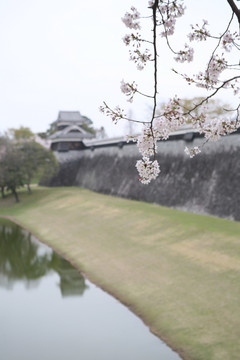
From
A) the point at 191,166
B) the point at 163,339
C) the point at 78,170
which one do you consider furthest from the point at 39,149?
the point at 163,339

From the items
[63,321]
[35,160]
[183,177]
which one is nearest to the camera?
[63,321]

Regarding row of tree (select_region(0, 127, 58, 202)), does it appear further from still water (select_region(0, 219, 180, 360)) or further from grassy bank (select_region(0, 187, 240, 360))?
still water (select_region(0, 219, 180, 360))

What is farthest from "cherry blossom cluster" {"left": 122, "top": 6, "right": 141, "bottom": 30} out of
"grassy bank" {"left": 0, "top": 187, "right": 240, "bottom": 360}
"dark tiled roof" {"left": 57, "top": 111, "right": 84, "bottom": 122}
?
"dark tiled roof" {"left": 57, "top": 111, "right": 84, "bottom": 122}

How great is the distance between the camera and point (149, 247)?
45.1 ft

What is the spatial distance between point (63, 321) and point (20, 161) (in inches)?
781

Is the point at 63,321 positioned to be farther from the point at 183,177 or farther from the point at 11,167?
the point at 11,167

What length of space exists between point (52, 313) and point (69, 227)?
9005mm

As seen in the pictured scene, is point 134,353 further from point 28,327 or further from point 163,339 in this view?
point 28,327

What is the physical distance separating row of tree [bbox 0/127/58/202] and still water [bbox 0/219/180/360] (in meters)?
14.4

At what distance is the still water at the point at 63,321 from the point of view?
800 centimetres

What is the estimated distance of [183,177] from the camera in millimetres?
18844

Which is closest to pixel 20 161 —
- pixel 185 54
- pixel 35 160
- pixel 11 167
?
pixel 11 167

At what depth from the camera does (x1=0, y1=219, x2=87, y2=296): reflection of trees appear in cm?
1242

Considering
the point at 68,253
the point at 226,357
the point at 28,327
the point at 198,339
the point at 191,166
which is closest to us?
the point at 226,357
